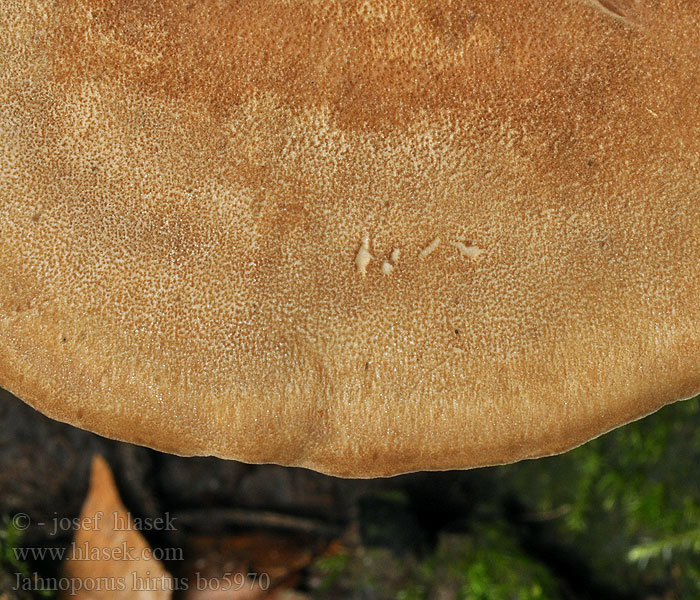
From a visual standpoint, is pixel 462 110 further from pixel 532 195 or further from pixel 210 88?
pixel 210 88

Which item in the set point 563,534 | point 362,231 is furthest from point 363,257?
point 563,534

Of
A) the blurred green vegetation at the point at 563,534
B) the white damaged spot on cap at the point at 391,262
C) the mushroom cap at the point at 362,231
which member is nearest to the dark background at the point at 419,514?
the blurred green vegetation at the point at 563,534

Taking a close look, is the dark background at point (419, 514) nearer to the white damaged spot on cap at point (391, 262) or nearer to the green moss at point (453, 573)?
the green moss at point (453, 573)

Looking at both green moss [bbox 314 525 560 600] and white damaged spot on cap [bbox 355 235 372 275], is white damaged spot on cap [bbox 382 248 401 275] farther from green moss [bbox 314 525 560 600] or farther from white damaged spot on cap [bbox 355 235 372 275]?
green moss [bbox 314 525 560 600]

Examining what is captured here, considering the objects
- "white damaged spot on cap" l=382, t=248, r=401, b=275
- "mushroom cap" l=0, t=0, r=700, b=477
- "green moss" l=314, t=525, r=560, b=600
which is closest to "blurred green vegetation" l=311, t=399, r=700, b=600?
"green moss" l=314, t=525, r=560, b=600

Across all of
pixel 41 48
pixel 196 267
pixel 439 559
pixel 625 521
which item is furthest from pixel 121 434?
pixel 625 521

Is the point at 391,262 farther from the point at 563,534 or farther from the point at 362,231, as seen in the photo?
the point at 563,534
